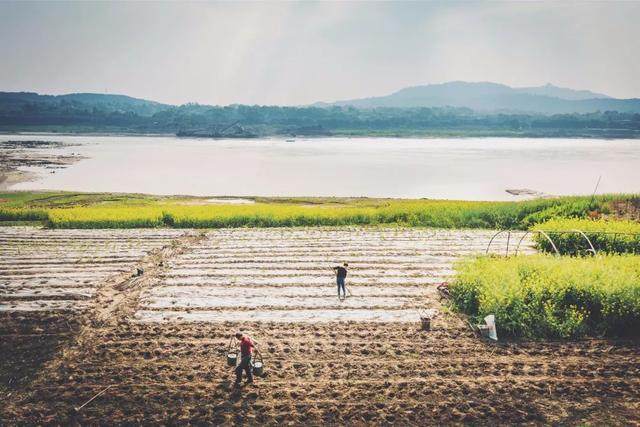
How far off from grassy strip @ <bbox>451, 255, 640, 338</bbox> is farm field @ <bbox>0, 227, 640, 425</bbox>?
572 millimetres

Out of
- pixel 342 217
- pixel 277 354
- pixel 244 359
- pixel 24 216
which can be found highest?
pixel 244 359

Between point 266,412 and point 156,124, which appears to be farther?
point 156,124

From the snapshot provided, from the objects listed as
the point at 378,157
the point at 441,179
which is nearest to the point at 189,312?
the point at 441,179

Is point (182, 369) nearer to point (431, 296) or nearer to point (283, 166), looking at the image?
point (431, 296)

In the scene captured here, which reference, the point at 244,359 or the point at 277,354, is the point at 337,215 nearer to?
the point at 277,354

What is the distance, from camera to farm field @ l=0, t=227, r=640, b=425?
27.7ft

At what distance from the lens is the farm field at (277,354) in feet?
27.7

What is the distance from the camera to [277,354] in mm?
10383

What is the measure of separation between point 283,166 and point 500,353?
5448 cm

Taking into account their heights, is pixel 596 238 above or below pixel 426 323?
above

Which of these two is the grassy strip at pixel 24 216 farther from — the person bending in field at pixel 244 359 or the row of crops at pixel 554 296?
the row of crops at pixel 554 296

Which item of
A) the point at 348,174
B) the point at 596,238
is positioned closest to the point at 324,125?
the point at 348,174

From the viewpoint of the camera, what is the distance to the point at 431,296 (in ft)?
45.2

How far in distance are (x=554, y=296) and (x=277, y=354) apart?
6.98 m
